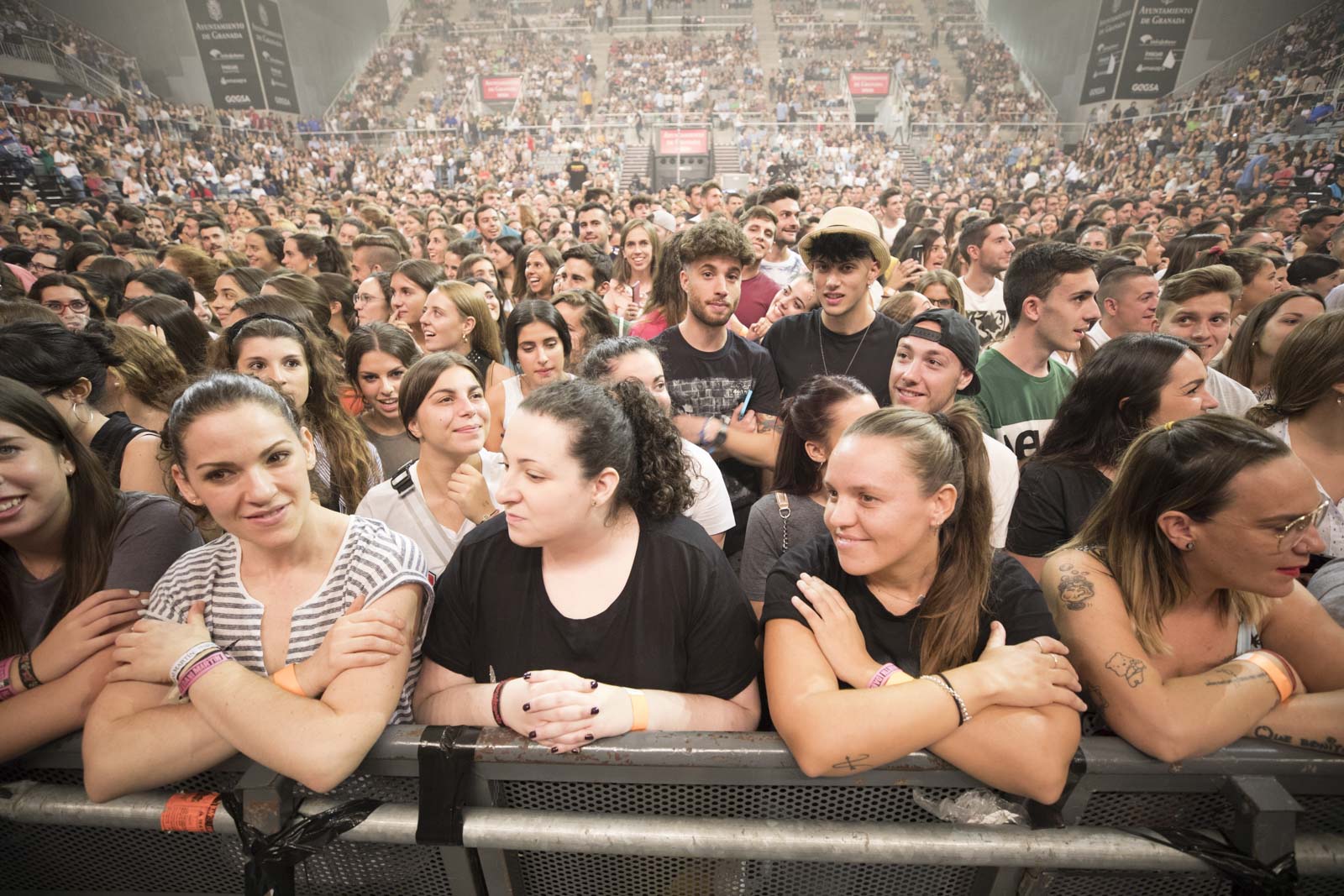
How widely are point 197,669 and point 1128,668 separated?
7.12 feet

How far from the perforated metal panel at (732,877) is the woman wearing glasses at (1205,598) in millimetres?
579

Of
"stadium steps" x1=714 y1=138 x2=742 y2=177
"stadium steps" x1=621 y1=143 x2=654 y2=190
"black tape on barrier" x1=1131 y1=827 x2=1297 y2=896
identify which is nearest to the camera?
"black tape on barrier" x1=1131 y1=827 x2=1297 y2=896

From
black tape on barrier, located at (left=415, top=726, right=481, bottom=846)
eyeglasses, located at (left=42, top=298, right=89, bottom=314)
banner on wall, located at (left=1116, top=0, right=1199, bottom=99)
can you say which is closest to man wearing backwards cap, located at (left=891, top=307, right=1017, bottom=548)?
black tape on barrier, located at (left=415, top=726, right=481, bottom=846)

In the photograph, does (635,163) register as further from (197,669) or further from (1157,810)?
(1157,810)

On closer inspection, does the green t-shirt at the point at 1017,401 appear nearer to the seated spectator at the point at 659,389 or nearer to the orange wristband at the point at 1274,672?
the seated spectator at the point at 659,389

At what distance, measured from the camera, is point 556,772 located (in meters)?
1.43

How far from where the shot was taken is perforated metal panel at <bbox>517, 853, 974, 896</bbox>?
1.53 meters

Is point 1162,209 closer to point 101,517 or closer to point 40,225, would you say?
point 101,517

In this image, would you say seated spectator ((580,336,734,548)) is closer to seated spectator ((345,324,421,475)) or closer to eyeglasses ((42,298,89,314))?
seated spectator ((345,324,421,475))

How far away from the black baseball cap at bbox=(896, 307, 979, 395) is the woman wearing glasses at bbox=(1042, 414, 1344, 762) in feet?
3.43

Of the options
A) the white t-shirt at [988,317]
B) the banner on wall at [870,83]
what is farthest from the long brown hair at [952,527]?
the banner on wall at [870,83]

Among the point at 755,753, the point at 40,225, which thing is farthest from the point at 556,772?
the point at 40,225

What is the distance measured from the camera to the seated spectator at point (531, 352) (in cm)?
361

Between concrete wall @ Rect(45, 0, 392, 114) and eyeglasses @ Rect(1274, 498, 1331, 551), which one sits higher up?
concrete wall @ Rect(45, 0, 392, 114)
